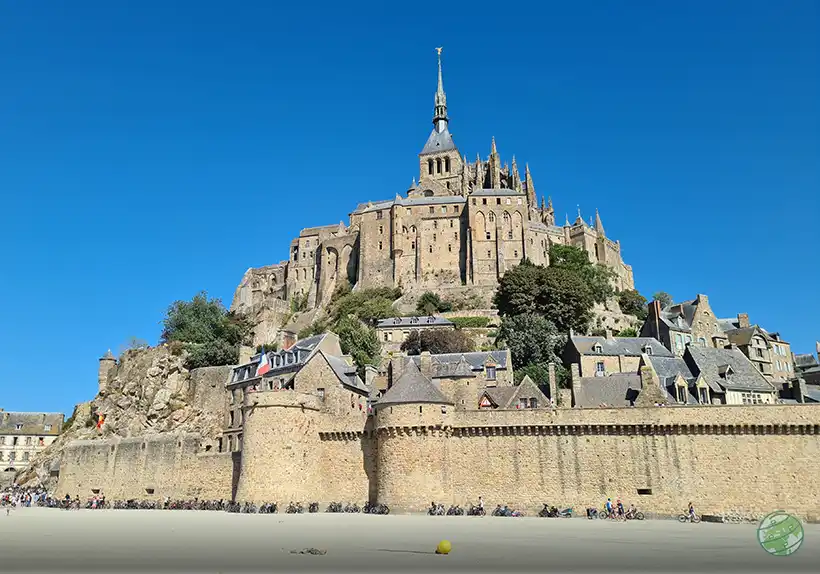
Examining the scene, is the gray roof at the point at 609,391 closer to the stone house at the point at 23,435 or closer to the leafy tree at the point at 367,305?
the leafy tree at the point at 367,305

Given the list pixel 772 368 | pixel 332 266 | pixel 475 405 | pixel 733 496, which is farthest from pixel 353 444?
pixel 332 266

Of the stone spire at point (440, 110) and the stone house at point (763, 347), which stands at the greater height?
the stone spire at point (440, 110)

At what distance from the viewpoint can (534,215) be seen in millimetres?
96875

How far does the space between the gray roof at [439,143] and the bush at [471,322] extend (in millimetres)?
45720

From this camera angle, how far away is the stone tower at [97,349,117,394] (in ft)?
206

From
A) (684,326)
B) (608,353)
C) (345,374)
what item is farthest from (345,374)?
(684,326)

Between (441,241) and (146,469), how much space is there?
49.5 m

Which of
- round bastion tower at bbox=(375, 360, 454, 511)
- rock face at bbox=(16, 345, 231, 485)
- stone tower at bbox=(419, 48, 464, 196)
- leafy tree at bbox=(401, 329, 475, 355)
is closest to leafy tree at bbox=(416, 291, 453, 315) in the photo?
leafy tree at bbox=(401, 329, 475, 355)

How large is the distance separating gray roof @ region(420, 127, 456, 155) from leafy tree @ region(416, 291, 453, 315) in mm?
38269

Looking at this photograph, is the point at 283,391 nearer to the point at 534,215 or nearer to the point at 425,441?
the point at 425,441

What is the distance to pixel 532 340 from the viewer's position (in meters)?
63.0

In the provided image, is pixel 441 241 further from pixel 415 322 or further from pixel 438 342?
pixel 438 342

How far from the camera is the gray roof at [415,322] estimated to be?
72125 millimetres

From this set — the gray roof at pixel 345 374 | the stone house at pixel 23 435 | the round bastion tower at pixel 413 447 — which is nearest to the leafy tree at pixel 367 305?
the gray roof at pixel 345 374
